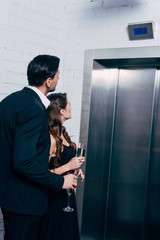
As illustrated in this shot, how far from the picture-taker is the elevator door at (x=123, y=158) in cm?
251

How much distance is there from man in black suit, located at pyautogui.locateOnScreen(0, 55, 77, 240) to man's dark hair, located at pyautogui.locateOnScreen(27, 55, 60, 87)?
0.18 ft

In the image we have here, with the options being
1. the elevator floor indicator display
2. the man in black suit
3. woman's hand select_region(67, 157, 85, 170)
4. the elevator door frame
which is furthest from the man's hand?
the elevator floor indicator display

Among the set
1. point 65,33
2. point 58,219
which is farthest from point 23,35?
point 58,219

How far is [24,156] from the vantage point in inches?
55.8

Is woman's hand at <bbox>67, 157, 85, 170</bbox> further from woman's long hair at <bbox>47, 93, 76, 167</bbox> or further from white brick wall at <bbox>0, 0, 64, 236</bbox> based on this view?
white brick wall at <bbox>0, 0, 64, 236</bbox>

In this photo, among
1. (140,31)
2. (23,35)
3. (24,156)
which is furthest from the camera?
(23,35)

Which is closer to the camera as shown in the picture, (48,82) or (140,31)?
(48,82)

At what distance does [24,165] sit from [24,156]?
4 cm

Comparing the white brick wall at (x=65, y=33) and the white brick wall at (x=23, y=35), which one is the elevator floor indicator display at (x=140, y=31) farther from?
the white brick wall at (x=23, y=35)

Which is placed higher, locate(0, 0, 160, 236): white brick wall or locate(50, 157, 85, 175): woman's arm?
locate(0, 0, 160, 236): white brick wall

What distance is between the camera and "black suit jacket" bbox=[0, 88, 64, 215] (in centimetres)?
Answer: 143

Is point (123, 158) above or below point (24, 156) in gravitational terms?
below

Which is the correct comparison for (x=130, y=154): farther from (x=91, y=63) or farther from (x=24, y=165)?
(x=24, y=165)

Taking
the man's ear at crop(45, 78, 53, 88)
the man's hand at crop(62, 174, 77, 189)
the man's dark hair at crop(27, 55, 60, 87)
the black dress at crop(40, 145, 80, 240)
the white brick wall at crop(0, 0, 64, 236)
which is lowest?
the black dress at crop(40, 145, 80, 240)
